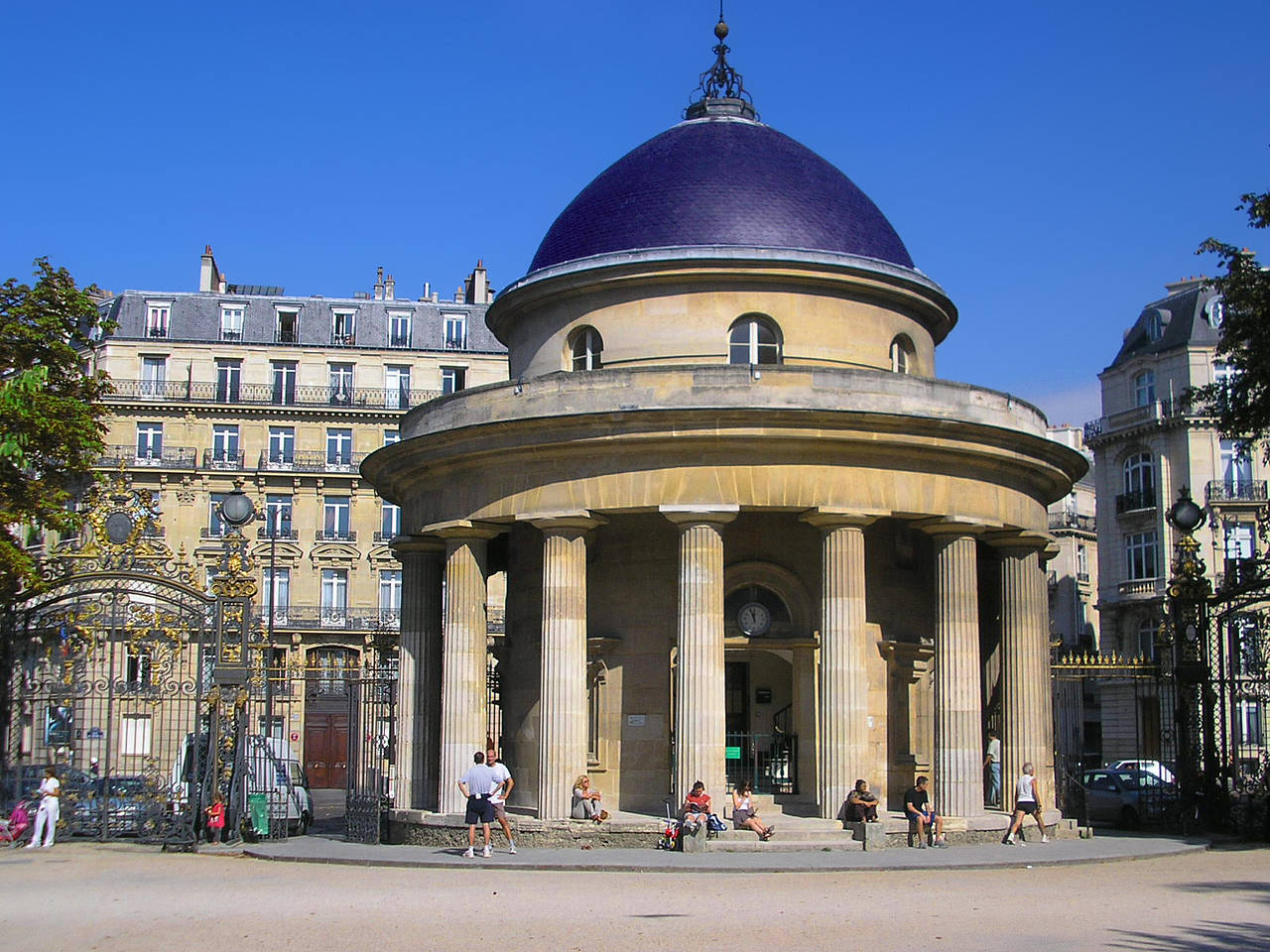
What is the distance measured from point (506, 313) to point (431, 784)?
9263 mm

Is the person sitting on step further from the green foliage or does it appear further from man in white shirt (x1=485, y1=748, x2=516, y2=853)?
the green foliage

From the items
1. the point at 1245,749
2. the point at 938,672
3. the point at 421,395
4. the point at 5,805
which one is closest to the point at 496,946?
the point at 938,672

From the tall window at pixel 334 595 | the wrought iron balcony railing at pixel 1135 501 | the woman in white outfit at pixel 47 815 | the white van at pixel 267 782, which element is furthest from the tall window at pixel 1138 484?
the woman in white outfit at pixel 47 815

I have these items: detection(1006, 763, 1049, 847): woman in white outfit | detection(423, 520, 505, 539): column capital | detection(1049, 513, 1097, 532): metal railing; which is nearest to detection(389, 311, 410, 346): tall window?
detection(1049, 513, 1097, 532): metal railing

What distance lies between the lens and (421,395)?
61.4 m

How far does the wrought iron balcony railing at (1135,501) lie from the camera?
193 feet

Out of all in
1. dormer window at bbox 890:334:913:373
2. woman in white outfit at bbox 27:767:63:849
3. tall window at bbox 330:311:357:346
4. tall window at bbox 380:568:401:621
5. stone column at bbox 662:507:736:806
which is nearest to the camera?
stone column at bbox 662:507:736:806

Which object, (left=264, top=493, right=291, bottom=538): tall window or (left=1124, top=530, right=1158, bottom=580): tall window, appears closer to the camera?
(left=264, top=493, right=291, bottom=538): tall window

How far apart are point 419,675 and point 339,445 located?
1260 inches

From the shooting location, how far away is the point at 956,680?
26.4 meters

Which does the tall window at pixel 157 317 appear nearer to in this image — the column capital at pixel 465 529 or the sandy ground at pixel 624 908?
the column capital at pixel 465 529

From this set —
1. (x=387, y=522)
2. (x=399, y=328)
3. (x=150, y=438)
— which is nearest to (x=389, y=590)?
(x=387, y=522)

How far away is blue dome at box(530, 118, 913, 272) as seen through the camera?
28.8m

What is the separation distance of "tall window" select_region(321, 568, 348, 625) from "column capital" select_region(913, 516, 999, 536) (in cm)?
3579
